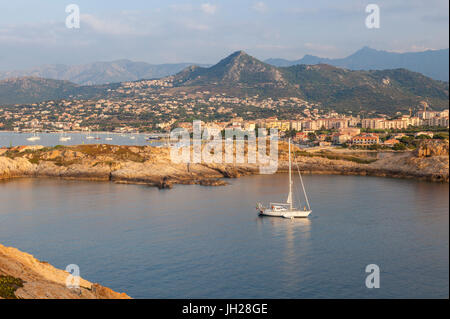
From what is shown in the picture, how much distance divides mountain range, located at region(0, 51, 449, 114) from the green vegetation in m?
77.8

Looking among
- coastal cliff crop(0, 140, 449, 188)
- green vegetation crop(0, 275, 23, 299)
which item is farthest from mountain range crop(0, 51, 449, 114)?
green vegetation crop(0, 275, 23, 299)

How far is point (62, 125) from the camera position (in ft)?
275

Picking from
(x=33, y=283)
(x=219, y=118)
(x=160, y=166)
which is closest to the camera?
A: (x=33, y=283)

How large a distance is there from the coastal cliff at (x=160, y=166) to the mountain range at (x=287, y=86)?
5028 centimetres

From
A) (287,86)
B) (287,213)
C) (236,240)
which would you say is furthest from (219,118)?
(236,240)

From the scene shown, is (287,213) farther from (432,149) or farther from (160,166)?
(432,149)

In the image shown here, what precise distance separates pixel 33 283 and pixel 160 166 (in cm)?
2275

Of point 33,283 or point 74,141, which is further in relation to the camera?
point 74,141

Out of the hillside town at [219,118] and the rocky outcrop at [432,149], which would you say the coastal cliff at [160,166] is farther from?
the hillside town at [219,118]

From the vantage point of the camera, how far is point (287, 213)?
18.1m

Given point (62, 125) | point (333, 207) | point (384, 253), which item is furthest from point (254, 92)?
point (384, 253)

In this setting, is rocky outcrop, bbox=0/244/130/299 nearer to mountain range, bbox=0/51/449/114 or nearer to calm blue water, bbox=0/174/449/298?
calm blue water, bbox=0/174/449/298
